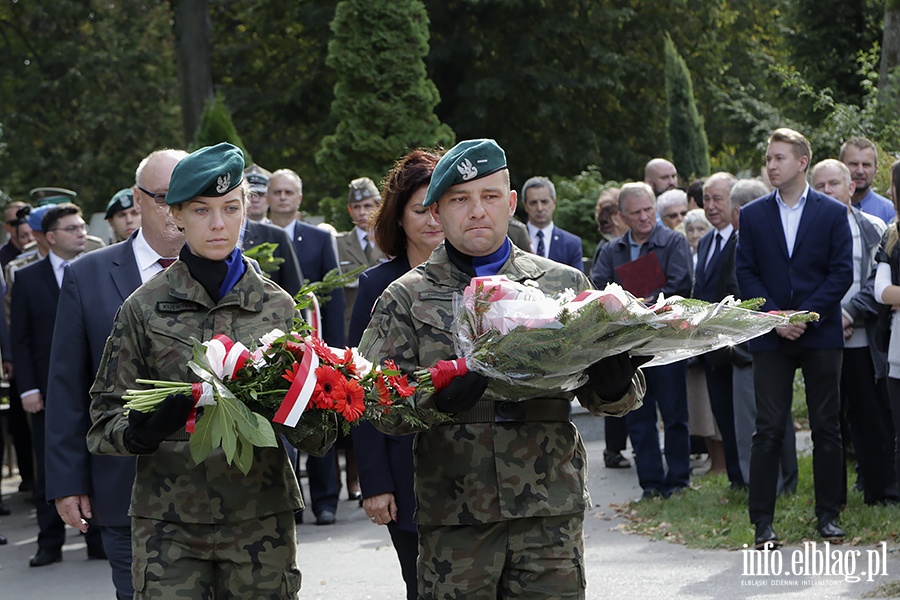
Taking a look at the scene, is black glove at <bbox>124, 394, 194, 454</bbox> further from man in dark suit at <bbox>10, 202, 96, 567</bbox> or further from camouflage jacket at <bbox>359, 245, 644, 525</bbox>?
man in dark suit at <bbox>10, 202, 96, 567</bbox>

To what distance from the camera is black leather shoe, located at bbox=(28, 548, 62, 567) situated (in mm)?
9469

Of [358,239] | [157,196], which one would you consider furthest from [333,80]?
[157,196]

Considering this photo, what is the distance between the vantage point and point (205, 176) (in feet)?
14.4

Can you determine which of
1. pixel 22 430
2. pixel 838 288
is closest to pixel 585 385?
pixel 838 288

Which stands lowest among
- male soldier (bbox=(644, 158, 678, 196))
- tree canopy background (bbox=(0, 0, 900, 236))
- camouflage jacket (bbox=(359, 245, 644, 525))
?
camouflage jacket (bbox=(359, 245, 644, 525))

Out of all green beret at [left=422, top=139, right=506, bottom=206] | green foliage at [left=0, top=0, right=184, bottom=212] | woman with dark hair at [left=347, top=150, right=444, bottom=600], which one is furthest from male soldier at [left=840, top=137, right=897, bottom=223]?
green foliage at [left=0, top=0, right=184, bottom=212]

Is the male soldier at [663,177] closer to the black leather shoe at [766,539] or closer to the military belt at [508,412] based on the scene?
the black leather shoe at [766,539]

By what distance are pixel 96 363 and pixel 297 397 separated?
5.80ft

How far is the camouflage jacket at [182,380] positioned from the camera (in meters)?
4.30

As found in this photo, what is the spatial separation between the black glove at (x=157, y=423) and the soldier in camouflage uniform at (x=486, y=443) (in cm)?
64

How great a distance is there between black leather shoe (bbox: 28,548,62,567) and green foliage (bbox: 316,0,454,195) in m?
13.1

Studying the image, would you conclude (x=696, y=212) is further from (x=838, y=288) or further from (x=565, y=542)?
(x=565, y=542)

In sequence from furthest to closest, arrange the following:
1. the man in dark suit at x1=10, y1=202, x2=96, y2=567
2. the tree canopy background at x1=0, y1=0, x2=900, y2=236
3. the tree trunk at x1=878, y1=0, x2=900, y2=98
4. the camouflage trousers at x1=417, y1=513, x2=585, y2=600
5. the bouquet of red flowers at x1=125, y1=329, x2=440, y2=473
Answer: the tree canopy background at x1=0, y1=0, x2=900, y2=236, the tree trunk at x1=878, y1=0, x2=900, y2=98, the man in dark suit at x1=10, y1=202, x2=96, y2=567, the camouflage trousers at x1=417, y1=513, x2=585, y2=600, the bouquet of red flowers at x1=125, y1=329, x2=440, y2=473

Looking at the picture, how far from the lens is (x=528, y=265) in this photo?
14.7ft
